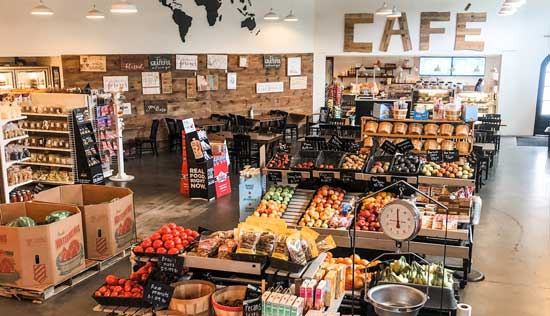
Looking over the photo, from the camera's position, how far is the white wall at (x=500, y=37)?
15.7 meters

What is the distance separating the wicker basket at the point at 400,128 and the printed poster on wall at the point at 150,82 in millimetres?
7093

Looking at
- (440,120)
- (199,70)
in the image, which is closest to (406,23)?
(199,70)

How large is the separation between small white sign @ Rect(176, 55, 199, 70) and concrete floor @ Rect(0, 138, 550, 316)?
97.2 inches

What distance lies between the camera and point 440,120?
8906 millimetres

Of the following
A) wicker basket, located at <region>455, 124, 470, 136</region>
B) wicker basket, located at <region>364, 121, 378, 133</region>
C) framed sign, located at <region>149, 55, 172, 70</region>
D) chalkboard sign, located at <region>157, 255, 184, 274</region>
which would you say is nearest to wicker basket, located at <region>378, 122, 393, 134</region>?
wicker basket, located at <region>364, 121, 378, 133</region>

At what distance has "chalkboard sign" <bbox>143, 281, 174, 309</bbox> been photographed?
372 centimetres

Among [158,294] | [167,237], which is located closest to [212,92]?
[167,237]

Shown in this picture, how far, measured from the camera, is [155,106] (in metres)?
13.8

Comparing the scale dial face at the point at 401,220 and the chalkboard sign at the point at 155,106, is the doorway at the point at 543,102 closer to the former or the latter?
the chalkboard sign at the point at 155,106

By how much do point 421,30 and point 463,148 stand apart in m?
8.41

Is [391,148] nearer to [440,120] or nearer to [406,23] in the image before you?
[440,120]

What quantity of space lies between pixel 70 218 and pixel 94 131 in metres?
5.03

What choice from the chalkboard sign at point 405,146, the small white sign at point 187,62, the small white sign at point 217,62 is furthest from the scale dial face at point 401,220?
the small white sign at point 217,62

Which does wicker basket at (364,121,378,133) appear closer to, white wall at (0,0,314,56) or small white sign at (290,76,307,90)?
white wall at (0,0,314,56)
